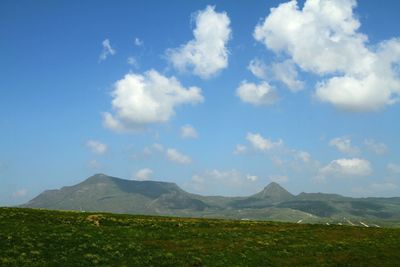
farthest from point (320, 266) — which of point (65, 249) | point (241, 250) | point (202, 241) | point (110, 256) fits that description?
point (65, 249)

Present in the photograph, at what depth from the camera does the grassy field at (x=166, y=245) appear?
134 ft

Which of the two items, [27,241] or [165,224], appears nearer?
[27,241]

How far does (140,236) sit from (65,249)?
13701 mm

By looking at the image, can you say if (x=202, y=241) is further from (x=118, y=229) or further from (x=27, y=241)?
(x=27, y=241)

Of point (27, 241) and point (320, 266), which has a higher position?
point (27, 241)

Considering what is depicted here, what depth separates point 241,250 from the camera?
50656 millimetres

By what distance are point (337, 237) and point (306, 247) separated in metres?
14.5

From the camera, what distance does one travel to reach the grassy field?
40.7m

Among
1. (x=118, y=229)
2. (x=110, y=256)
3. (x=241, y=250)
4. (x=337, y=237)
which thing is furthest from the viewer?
(x=337, y=237)

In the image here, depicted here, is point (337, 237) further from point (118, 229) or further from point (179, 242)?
point (118, 229)

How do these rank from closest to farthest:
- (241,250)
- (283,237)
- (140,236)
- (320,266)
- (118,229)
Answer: (320,266) → (241,250) → (140,236) → (118,229) → (283,237)

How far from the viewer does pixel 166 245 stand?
49.9m

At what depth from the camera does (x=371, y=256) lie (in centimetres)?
5281

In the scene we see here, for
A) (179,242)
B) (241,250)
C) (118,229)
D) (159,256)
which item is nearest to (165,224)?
(118,229)
